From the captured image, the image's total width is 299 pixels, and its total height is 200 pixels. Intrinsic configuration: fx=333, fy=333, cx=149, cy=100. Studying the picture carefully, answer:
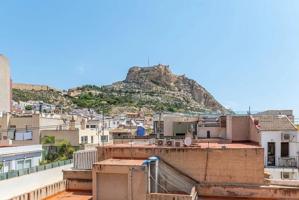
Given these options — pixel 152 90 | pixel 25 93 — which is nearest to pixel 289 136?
pixel 25 93

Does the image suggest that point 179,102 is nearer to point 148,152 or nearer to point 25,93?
point 25,93

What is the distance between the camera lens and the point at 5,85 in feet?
179

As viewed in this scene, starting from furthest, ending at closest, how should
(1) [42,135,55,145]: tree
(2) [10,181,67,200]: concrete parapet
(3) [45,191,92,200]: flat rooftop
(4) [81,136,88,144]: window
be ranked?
1. (4) [81,136,88,144]: window
2. (1) [42,135,55,145]: tree
3. (3) [45,191,92,200]: flat rooftop
4. (2) [10,181,67,200]: concrete parapet

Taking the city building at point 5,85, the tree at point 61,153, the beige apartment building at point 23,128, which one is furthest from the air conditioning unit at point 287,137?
the city building at point 5,85

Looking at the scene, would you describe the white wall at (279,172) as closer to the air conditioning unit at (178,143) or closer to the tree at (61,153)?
the air conditioning unit at (178,143)

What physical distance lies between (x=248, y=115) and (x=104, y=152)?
10.2 metres

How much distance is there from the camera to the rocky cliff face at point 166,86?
509ft

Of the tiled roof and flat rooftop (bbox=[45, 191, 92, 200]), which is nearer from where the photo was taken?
flat rooftop (bbox=[45, 191, 92, 200])

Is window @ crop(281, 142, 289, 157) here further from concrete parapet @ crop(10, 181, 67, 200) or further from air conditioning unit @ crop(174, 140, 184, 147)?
concrete parapet @ crop(10, 181, 67, 200)

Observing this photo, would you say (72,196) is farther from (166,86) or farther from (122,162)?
(166,86)

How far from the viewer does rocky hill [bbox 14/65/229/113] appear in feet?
381

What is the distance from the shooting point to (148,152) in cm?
1708

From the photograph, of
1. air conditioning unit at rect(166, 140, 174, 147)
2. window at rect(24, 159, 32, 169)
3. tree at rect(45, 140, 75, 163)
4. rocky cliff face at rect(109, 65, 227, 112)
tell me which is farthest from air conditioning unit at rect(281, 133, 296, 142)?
rocky cliff face at rect(109, 65, 227, 112)

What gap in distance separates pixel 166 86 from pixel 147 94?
23.6m
